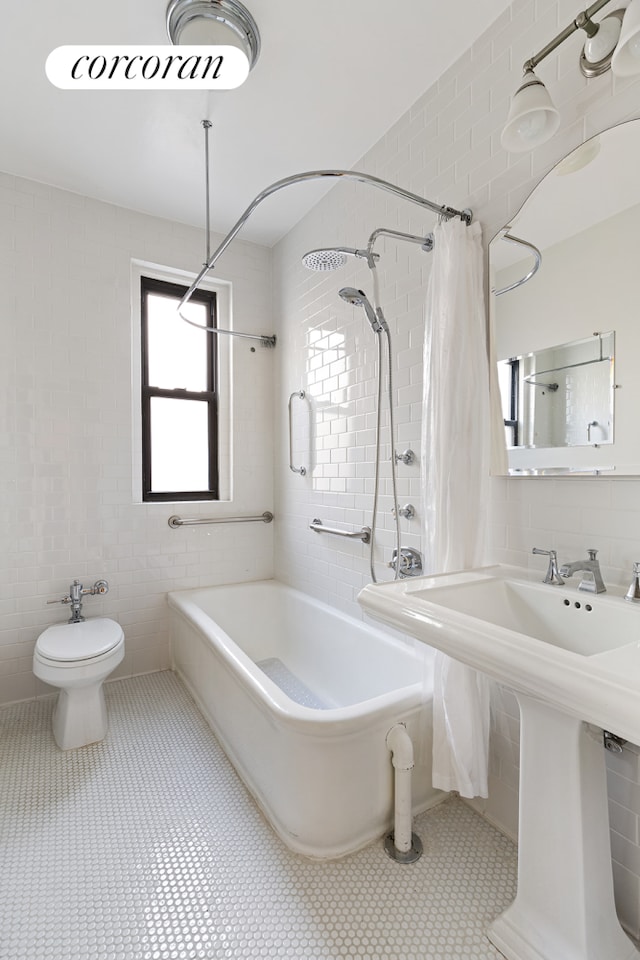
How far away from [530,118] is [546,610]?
1.29 metres

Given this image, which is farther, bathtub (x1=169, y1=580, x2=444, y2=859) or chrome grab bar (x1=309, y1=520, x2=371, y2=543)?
chrome grab bar (x1=309, y1=520, x2=371, y2=543)

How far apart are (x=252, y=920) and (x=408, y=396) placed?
175 cm

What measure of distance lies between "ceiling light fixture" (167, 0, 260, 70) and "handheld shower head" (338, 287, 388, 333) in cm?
85

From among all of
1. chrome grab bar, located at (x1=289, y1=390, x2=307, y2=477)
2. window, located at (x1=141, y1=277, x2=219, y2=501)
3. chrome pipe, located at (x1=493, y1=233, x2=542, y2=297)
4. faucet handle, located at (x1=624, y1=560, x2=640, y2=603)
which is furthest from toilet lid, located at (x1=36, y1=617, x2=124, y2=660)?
chrome pipe, located at (x1=493, y1=233, x2=542, y2=297)

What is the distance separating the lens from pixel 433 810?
158cm

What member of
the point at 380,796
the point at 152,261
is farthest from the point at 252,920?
the point at 152,261

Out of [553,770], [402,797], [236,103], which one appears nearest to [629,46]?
[236,103]

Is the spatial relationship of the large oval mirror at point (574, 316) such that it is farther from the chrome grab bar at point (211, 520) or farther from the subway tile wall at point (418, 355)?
the chrome grab bar at point (211, 520)

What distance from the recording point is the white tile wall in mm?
2291

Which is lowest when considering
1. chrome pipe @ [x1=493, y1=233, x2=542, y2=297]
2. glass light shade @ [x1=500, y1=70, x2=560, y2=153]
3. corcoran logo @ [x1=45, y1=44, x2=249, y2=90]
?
chrome pipe @ [x1=493, y1=233, x2=542, y2=297]

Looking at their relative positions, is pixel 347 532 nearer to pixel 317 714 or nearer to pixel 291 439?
pixel 291 439

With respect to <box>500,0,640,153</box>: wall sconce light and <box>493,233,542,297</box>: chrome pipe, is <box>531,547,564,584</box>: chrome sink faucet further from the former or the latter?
<box>500,0,640,153</box>: wall sconce light

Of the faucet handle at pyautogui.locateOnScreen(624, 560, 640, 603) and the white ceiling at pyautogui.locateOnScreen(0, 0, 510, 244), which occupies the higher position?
the white ceiling at pyautogui.locateOnScreen(0, 0, 510, 244)

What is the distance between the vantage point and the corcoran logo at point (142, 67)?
4.95 feet
